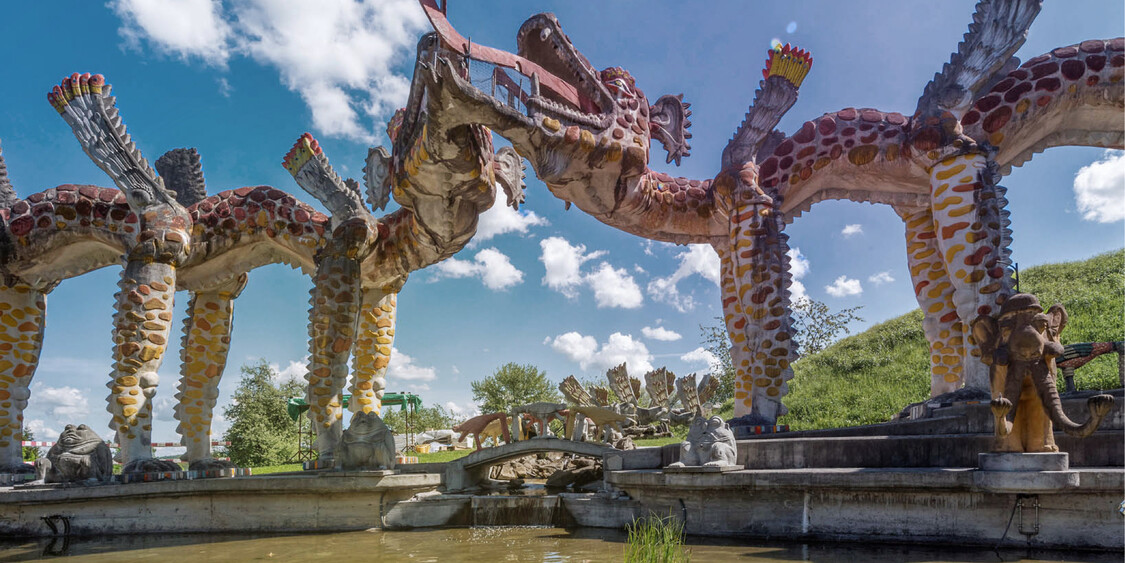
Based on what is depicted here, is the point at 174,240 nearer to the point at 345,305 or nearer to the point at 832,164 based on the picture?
the point at 345,305

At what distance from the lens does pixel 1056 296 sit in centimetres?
1973

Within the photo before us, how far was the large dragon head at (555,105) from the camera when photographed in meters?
8.55

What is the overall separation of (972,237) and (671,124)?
15.1ft

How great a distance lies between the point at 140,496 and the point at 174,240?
3794 mm

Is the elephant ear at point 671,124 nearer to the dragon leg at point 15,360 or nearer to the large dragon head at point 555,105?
the large dragon head at point 555,105

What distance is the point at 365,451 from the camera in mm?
9633

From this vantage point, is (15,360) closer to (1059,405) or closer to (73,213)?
(73,213)

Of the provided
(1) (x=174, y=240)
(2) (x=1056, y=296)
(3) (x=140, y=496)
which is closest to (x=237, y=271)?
(1) (x=174, y=240)

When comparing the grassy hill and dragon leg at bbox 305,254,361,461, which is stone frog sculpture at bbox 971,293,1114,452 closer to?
dragon leg at bbox 305,254,361,461

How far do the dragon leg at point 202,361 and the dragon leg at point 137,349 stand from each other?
7.14 feet

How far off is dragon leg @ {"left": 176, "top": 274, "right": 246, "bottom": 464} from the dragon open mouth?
283 inches

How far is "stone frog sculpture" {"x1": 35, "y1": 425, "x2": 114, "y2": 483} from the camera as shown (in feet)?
33.7

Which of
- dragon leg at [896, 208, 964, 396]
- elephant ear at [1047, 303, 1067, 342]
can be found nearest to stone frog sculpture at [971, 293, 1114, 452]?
elephant ear at [1047, 303, 1067, 342]

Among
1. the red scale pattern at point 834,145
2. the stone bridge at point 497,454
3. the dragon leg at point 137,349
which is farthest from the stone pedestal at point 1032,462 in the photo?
the dragon leg at point 137,349
